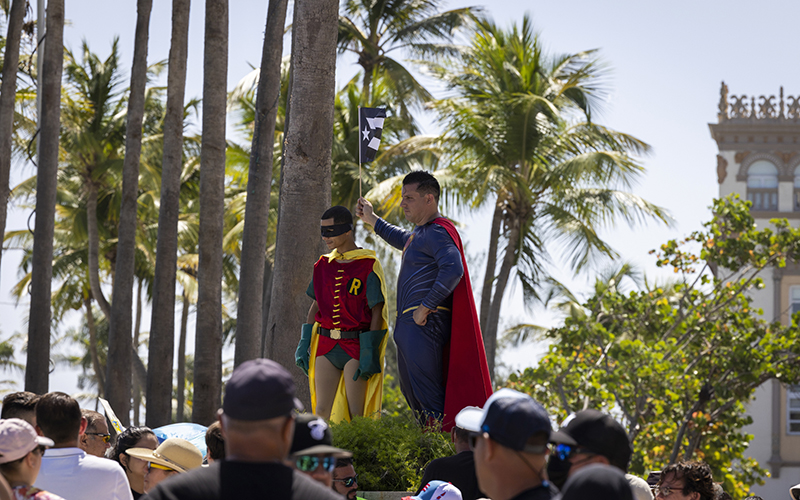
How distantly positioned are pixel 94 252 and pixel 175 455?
20.0 meters

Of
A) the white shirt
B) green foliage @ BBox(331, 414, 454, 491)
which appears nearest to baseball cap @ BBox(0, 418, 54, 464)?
the white shirt

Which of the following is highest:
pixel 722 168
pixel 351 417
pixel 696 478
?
pixel 722 168

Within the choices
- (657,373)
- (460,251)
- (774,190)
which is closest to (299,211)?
(460,251)

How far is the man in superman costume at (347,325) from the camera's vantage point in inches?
273

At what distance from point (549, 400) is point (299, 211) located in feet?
41.3

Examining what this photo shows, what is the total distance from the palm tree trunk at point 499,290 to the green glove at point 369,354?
1451 centimetres

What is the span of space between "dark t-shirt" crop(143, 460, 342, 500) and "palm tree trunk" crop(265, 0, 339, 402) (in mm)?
5514

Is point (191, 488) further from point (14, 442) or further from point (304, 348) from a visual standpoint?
point (304, 348)

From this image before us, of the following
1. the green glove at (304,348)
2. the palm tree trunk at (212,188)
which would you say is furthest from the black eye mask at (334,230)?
the palm tree trunk at (212,188)

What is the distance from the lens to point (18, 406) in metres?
5.16

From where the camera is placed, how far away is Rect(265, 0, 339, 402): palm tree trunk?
26.1ft

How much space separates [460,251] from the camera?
6.79 m

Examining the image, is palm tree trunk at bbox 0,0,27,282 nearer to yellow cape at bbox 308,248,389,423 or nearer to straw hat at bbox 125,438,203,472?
yellow cape at bbox 308,248,389,423

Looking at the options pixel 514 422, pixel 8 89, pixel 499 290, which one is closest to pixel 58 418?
pixel 514 422
